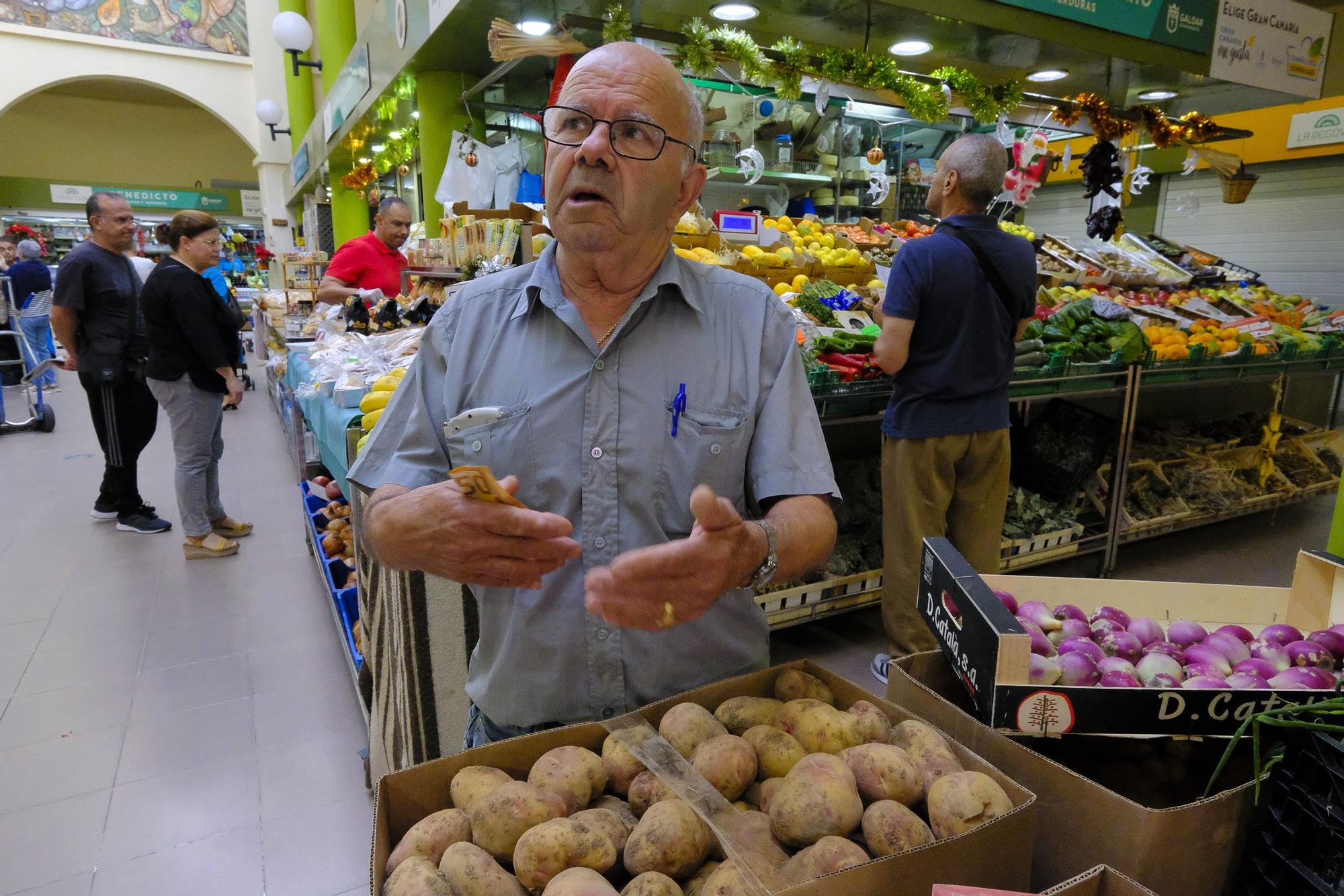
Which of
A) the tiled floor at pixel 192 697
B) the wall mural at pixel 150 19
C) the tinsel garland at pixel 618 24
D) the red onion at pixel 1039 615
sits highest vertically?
the wall mural at pixel 150 19

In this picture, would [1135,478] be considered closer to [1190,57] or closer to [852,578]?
[852,578]

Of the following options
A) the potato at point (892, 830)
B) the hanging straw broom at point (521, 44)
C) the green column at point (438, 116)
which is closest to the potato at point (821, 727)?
the potato at point (892, 830)

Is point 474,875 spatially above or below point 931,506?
above

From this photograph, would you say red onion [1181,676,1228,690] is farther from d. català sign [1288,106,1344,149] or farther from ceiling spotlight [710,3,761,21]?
d. català sign [1288,106,1344,149]

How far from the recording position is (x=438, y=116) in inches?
227

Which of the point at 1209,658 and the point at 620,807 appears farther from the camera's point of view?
the point at 1209,658

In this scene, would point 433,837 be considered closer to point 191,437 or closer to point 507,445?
point 507,445

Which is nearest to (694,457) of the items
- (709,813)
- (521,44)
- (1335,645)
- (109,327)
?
(709,813)

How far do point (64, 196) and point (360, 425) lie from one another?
80.0 feet

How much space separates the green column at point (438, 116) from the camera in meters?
5.69

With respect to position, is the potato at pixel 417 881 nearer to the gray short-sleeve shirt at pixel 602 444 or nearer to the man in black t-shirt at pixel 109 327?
the gray short-sleeve shirt at pixel 602 444

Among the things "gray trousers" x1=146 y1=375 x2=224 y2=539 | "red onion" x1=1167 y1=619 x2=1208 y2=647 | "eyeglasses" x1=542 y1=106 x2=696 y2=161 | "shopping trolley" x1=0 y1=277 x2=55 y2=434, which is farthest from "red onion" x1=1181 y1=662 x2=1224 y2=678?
"shopping trolley" x1=0 y1=277 x2=55 y2=434

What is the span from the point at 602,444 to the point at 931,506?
2217 mm

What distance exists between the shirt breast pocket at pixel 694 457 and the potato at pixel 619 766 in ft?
1.31
